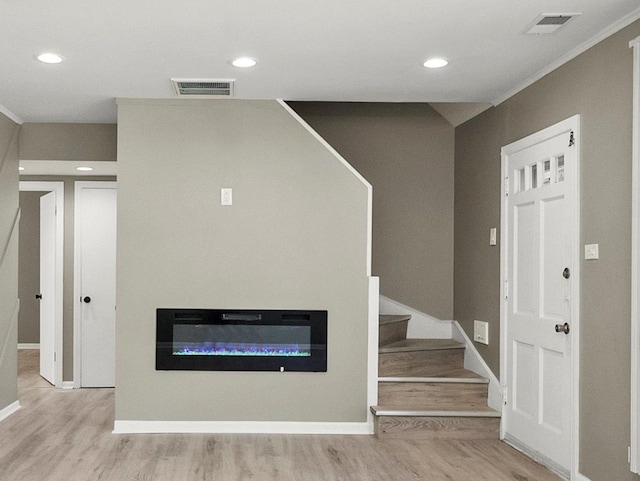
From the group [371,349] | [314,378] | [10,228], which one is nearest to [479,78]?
[371,349]

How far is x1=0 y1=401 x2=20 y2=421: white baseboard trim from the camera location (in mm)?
5591

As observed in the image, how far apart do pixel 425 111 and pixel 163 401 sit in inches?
127

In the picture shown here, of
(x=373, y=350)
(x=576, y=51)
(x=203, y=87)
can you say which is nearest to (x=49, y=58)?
(x=203, y=87)

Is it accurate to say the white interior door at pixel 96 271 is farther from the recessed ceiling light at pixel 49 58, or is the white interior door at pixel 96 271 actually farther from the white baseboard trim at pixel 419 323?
the recessed ceiling light at pixel 49 58

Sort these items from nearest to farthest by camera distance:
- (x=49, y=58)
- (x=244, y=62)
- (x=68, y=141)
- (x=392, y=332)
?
(x=49, y=58), (x=244, y=62), (x=392, y=332), (x=68, y=141)

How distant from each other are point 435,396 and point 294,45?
8.89 ft

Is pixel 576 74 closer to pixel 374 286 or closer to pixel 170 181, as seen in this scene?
pixel 374 286

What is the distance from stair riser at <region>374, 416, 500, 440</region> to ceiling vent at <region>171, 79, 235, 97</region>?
2485 millimetres

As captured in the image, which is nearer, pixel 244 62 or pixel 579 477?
pixel 579 477

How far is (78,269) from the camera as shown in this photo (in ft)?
23.3

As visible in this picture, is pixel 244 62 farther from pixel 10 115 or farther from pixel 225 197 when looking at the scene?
pixel 10 115

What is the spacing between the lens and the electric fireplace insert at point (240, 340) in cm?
513

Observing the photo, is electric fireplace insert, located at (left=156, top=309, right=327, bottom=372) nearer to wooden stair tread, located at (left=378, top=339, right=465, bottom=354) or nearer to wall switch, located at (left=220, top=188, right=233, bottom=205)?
wooden stair tread, located at (left=378, top=339, right=465, bottom=354)

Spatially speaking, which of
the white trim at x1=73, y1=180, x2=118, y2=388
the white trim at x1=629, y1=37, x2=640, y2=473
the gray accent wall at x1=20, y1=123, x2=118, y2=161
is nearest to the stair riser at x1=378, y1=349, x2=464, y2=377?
the white trim at x1=629, y1=37, x2=640, y2=473
